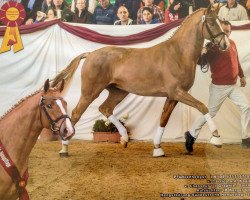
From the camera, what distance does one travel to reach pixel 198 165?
7.55 feet

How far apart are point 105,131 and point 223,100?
2.43 feet

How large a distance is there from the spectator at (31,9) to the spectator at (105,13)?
1.20 ft

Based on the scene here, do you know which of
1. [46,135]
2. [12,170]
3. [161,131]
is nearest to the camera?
[12,170]

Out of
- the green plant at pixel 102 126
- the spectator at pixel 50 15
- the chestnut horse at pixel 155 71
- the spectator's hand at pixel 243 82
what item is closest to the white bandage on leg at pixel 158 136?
the chestnut horse at pixel 155 71

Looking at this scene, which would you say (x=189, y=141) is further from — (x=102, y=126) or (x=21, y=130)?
(x=21, y=130)

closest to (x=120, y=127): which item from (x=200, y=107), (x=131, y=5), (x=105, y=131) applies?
(x=105, y=131)

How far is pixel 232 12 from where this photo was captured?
2.33 metres

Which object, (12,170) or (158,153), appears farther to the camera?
(158,153)

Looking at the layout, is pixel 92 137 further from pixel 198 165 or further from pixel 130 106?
pixel 198 165

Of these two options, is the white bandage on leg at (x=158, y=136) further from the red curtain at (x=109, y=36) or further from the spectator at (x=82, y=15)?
the spectator at (x=82, y=15)

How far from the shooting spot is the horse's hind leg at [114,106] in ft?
7.92

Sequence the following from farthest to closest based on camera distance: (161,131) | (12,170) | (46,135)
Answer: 1. (161,131)
2. (46,135)
3. (12,170)

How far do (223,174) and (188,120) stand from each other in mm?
387

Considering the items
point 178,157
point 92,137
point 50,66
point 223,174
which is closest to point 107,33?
point 50,66
